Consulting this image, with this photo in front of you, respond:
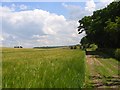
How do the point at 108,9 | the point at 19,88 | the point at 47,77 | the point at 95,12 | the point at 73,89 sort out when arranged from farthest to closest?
the point at 95,12 < the point at 108,9 < the point at 73,89 < the point at 47,77 < the point at 19,88

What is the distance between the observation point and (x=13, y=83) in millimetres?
7699

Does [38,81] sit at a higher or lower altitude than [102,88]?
higher

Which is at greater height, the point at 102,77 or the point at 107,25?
the point at 107,25

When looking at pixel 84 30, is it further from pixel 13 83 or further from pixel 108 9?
pixel 13 83

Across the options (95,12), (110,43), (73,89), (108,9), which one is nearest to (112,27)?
(108,9)

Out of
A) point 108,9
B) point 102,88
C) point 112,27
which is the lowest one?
point 102,88

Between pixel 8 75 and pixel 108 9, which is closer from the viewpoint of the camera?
pixel 8 75

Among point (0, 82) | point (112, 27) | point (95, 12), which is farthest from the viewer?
point (95, 12)

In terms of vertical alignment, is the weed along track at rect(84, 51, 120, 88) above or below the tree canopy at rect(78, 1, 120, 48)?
below

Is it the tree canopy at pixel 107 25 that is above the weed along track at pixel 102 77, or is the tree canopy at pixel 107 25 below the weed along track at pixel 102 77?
above

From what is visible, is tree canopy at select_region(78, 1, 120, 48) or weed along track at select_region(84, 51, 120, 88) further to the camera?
tree canopy at select_region(78, 1, 120, 48)

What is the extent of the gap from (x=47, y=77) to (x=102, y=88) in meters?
8.22

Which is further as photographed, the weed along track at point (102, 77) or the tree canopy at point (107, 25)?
the tree canopy at point (107, 25)

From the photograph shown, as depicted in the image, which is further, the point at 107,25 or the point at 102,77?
the point at 107,25
